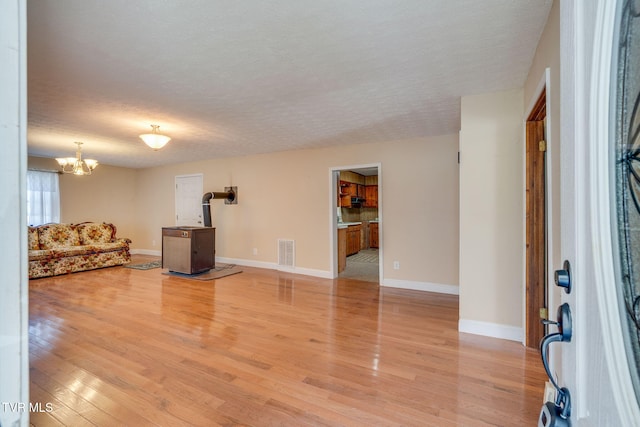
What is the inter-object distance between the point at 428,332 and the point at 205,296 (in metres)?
2.89

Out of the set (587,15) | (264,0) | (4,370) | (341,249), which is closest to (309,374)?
(4,370)

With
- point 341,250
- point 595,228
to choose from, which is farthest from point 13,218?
point 341,250

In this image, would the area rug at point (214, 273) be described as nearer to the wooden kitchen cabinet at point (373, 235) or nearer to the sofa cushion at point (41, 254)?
the sofa cushion at point (41, 254)

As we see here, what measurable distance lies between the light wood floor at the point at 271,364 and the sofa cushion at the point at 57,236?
217 cm

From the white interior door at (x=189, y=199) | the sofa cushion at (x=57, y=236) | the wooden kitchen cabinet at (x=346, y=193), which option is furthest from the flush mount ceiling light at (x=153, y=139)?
the wooden kitchen cabinet at (x=346, y=193)

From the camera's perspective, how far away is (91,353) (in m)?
2.34

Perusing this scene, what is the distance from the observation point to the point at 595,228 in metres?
0.48

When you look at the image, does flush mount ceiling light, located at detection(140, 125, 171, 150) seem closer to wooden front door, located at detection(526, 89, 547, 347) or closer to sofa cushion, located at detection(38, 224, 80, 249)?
sofa cushion, located at detection(38, 224, 80, 249)

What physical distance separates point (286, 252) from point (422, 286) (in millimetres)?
2547

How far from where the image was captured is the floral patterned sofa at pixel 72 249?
4.98 metres

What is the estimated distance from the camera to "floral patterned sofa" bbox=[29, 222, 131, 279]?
498 cm

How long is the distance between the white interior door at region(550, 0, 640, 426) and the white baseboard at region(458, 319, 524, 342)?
249 centimetres

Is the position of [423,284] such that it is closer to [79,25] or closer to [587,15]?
[587,15]

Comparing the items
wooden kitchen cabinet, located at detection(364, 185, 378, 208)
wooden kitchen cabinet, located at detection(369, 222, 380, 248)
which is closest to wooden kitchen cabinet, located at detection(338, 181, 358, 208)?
wooden kitchen cabinet, located at detection(364, 185, 378, 208)
